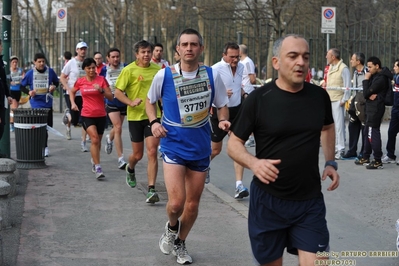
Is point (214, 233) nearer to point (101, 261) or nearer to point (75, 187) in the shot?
point (101, 261)

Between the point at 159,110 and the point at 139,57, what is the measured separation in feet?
3.18

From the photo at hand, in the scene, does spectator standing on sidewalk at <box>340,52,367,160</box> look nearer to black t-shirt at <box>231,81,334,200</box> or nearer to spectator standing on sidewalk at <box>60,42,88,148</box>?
spectator standing on sidewalk at <box>60,42,88,148</box>

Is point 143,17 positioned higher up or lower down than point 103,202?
higher up

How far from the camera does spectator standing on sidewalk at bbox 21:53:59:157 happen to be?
14.7 metres

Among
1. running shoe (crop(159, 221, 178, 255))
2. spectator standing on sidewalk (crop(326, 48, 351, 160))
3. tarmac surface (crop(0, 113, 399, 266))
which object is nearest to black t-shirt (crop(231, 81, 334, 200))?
tarmac surface (crop(0, 113, 399, 266))

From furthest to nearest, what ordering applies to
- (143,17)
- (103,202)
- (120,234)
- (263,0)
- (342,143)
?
(143,17), (263,0), (342,143), (103,202), (120,234)

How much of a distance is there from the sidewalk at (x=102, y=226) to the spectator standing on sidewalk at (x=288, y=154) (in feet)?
6.47

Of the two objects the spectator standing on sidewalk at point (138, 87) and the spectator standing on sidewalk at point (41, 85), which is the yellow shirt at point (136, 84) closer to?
the spectator standing on sidewalk at point (138, 87)

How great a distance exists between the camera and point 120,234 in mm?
7922

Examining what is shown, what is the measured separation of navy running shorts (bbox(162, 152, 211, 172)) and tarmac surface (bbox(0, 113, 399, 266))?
85 cm

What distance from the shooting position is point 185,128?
6.93m

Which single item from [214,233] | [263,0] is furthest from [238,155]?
[263,0]

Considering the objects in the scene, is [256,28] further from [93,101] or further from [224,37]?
[93,101]

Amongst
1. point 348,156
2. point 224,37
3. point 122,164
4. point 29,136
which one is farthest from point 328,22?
point 224,37
